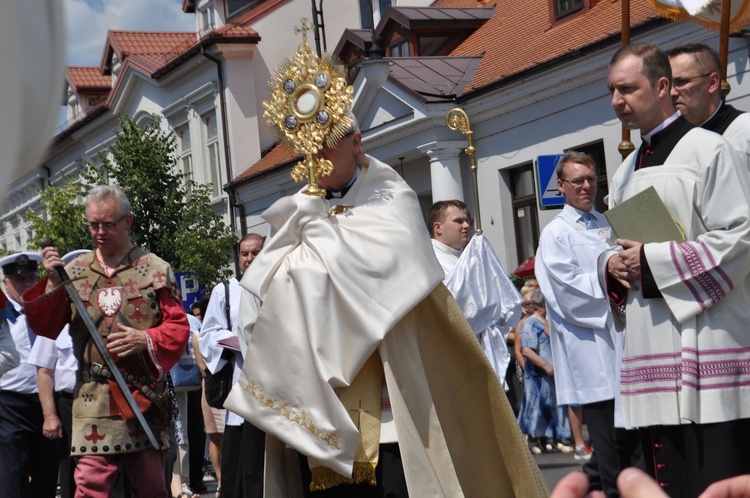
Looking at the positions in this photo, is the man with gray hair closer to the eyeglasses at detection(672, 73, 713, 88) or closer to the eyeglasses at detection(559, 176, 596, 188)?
the eyeglasses at detection(559, 176, 596, 188)

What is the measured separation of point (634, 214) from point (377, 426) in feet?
4.40

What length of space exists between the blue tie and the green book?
2789mm

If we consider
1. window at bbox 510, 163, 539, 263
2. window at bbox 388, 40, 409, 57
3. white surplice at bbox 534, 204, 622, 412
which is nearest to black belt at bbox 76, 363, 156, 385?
white surplice at bbox 534, 204, 622, 412

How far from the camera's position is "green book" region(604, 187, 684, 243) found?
462 cm

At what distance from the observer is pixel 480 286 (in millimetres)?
8727

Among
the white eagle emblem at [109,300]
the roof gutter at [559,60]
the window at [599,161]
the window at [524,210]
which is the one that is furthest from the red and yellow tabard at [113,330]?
the window at [524,210]

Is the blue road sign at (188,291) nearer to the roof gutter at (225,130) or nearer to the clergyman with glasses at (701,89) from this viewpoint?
the roof gutter at (225,130)

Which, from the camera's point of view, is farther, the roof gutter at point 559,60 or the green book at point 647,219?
the roof gutter at point 559,60

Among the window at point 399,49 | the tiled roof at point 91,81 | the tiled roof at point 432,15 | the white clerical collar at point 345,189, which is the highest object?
the tiled roof at point 91,81

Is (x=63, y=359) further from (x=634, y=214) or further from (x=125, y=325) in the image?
A: (x=634, y=214)

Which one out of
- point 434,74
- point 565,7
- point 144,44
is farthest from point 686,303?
point 144,44

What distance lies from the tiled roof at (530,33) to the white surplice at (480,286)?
10701 millimetres

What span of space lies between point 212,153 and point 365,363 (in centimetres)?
3248

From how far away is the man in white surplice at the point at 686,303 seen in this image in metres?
4.43
